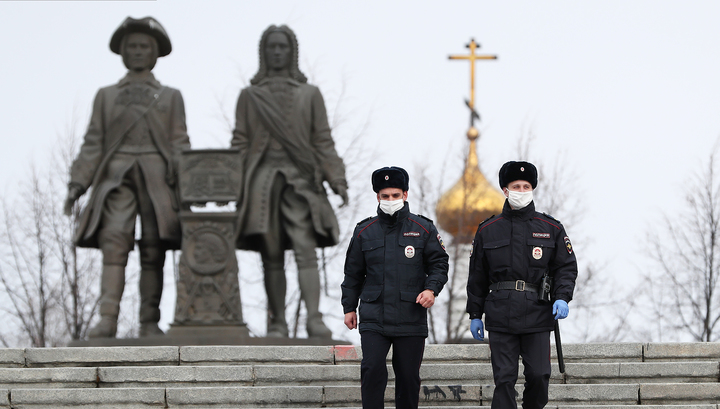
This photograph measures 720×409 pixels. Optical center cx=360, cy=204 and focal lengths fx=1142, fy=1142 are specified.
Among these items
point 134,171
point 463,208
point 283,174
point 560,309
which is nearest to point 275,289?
point 283,174

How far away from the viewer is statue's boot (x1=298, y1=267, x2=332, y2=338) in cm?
1108

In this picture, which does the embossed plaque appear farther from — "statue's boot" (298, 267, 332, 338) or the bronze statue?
"statue's boot" (298, 267, 332, 338)

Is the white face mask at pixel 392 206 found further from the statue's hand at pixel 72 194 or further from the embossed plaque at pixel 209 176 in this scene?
the statue's hand at pixel 72 194

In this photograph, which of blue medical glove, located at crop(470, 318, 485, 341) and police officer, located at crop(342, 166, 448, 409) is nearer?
blue medical glove, located at crop(470, 318, 485, 341)

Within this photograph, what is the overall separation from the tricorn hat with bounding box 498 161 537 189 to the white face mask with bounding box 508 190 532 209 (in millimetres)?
76

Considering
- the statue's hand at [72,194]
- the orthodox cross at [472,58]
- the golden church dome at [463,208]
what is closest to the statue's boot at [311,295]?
the statue's hand at [72,194]

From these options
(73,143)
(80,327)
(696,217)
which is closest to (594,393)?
(696,217)

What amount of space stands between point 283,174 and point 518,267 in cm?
496

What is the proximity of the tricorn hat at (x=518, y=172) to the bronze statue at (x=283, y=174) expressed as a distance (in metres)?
4.55

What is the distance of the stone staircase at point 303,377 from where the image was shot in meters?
8.22

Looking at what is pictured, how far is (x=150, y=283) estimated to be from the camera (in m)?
11.3

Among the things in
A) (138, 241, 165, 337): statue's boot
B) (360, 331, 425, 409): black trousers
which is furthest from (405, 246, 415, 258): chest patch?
(138, 241, 165, 337): statue's boot

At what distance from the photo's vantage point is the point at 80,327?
21906mm

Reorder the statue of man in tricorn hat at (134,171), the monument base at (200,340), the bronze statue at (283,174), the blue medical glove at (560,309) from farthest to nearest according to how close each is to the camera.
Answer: the bronze statue at (283,174)
the statue of man in tricorn hat at (134,171)
the monument base at (200,340)
the blue medical glove at (560,309)
